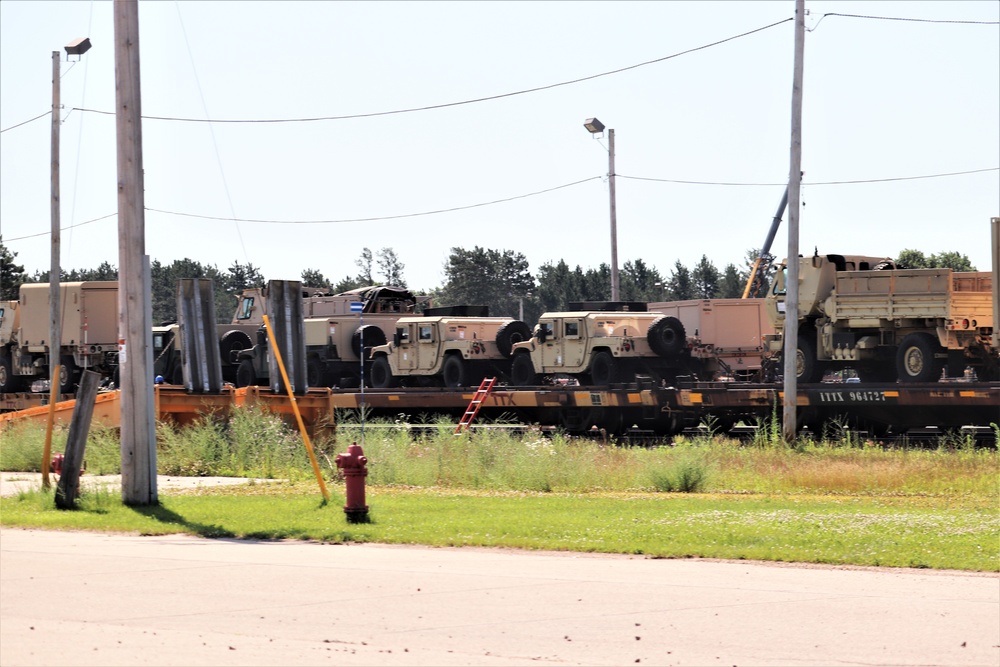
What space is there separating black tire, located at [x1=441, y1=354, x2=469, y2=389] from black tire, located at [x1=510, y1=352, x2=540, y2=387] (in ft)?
4.30

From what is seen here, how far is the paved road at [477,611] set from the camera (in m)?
7.67

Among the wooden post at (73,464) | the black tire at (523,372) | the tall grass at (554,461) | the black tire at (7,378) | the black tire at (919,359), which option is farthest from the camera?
the black tire at (7,378)

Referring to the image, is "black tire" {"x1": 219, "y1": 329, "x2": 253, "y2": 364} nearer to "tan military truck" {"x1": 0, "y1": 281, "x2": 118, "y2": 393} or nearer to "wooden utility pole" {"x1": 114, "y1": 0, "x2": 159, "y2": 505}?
"tan military truck" {"x1": 0, "y1": 281, "x2": 118, "y2": 393}

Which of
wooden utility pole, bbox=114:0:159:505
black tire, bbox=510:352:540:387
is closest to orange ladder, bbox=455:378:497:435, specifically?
black tire, bbox=510:352:540:387

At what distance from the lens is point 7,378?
40844mm

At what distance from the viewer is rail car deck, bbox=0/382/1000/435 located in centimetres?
2323

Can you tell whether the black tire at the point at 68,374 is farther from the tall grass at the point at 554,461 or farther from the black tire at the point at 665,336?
the black tire at the point at 665,336

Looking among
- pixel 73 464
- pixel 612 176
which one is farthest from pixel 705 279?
pixel 73 464

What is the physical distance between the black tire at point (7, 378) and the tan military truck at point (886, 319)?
23593 millimetres

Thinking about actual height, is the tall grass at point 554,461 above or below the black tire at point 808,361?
below

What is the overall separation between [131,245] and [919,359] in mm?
16265

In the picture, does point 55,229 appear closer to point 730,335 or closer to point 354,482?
point 730,335

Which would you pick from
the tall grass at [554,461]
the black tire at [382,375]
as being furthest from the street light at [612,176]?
Result: the tall grass at [554,461]

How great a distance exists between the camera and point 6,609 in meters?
9.18
